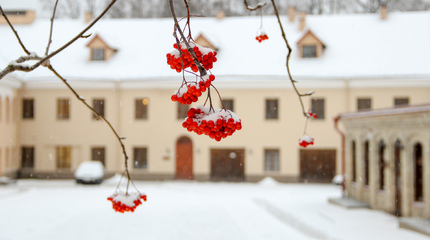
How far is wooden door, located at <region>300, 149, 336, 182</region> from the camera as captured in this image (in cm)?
2458

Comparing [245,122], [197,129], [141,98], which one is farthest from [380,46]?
[197,129]

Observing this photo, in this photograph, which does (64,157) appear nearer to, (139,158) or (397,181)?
(139,158)

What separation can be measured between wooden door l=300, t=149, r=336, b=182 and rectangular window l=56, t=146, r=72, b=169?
38.6 feet

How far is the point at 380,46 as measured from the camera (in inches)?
1002

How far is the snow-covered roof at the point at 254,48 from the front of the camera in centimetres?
2448

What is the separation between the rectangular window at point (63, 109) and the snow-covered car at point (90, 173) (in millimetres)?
3072

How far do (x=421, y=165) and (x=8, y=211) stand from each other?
12.9m

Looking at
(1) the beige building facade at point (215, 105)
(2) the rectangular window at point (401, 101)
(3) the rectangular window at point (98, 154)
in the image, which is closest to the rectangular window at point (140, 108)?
(1) the beige building facade at point (215, 105)

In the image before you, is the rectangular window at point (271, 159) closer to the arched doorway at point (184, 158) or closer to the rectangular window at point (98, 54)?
the arched doorway at point (184, 158)

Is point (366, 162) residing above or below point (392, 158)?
below

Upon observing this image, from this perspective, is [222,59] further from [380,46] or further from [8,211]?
[8,211]

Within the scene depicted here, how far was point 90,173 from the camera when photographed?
77.6 ft

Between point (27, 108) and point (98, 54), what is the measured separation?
14.9 feet

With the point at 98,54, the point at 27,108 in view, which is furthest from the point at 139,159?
the point at 27,108
